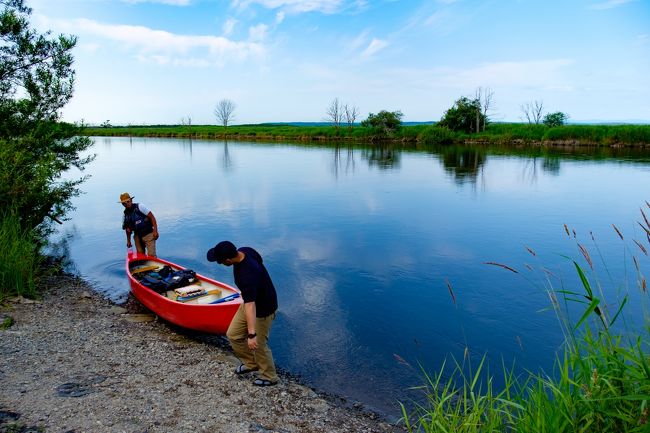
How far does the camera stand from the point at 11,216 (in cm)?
1026

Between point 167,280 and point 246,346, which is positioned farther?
point 167,280

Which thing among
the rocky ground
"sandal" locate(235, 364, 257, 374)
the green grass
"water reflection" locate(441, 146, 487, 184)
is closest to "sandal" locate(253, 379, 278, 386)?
the rocky ground

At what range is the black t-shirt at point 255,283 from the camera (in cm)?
582

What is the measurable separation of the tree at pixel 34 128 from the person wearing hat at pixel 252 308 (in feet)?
24.8

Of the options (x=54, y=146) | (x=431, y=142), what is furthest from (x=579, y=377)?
(x=431, y=142)

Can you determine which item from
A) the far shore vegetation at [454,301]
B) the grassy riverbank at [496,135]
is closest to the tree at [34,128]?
the far shore vegetation at [454,301]

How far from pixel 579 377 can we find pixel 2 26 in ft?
51.7

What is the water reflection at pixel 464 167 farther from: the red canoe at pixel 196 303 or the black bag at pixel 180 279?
the red canoe at pixel 196 303

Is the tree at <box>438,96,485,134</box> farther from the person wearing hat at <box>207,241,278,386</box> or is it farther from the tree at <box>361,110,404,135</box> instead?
the person wearing hat at <box>207,241,278,386</box>

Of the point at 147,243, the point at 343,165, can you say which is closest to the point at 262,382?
the point at 147,243

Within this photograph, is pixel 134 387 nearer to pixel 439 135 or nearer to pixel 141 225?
pixel 141 225

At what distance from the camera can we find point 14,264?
923 centimetres

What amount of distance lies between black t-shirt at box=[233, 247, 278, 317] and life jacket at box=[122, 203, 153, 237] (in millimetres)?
6243

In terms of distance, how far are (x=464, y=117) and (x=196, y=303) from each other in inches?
2805
